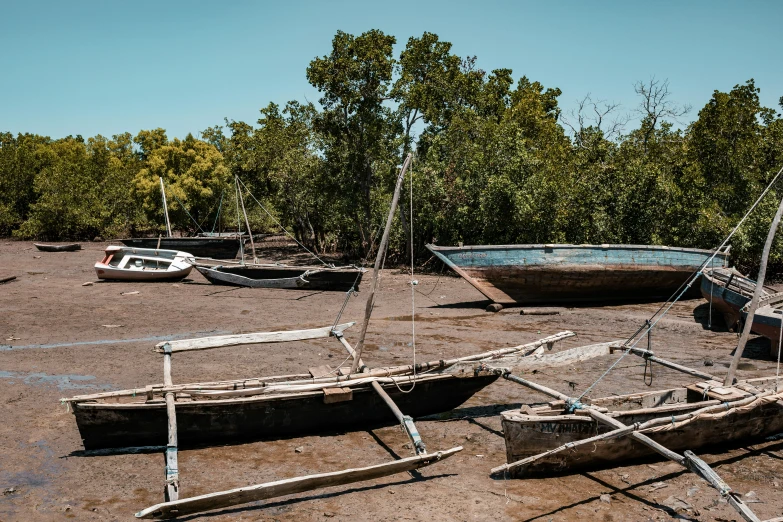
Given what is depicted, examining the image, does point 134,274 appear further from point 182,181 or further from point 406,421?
point 406,421

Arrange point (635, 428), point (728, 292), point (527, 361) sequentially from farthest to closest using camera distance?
point (728, 292) < point (527, 361) < point (635, 428)

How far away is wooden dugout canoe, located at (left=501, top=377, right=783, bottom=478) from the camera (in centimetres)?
715

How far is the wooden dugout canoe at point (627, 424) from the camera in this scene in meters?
7.15

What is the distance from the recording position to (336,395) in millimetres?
8180

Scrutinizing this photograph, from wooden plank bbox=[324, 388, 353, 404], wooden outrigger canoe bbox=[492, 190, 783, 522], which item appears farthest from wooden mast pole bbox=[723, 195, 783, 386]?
wooden plank bbox=[324, 388, 353, 404]

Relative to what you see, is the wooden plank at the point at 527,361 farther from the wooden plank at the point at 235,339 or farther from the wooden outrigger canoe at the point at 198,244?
the wooden outrigger canoe at the point at 198,244

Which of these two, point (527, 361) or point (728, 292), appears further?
point (728, 292)

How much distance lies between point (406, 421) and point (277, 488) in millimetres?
2001

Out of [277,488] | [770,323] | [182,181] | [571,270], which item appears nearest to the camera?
[277,488]

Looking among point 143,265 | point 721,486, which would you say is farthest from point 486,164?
point 721,486

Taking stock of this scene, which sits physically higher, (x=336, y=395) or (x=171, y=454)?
(x=336, y=395)

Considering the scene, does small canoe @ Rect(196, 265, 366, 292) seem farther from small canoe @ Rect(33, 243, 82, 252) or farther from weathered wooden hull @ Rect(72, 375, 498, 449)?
small canoe @ Rect(33, 243, 82, 252)

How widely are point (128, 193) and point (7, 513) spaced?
122 ft

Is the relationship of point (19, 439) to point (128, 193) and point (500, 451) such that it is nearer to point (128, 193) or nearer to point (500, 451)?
point (500, 451)
